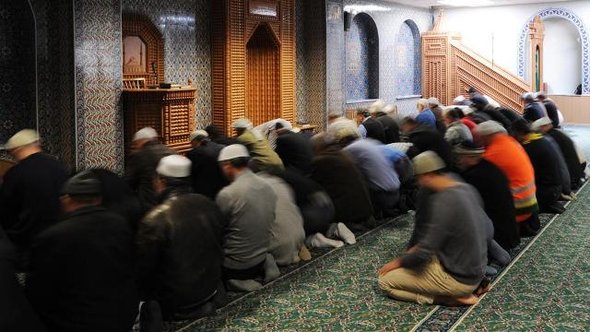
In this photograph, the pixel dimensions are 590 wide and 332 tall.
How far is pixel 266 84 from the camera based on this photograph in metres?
10.8

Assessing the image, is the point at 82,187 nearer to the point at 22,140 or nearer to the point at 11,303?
the point at 11,303

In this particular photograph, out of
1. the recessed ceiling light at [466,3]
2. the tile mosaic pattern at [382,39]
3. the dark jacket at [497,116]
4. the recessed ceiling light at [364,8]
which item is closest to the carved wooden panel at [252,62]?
the tile mosaic pattern at [382,39]

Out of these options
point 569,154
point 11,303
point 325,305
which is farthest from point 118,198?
point 569,154

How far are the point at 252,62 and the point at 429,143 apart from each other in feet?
15.8

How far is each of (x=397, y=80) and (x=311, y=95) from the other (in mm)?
3947

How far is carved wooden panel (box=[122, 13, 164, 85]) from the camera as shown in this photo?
835cm

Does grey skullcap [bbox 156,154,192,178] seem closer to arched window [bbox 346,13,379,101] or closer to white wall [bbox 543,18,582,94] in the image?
arched window [bbox 346,13,379,101]

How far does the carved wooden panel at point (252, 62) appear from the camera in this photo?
945 cm

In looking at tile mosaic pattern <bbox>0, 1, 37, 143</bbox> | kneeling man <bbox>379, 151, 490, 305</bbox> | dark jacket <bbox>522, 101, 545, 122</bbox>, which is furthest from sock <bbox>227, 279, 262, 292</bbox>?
dark jacket <bbox>522, 101, 545, 122</bbox>

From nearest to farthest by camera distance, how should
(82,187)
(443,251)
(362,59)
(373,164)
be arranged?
(82,187), (443,251), (373,164), (362,59)

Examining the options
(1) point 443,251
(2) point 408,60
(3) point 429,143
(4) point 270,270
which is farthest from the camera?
(2) point 408,60

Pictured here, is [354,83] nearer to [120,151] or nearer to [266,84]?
[266,84]

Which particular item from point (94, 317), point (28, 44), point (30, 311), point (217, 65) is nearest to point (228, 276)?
point (94, 317)

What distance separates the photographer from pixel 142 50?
858 cm
